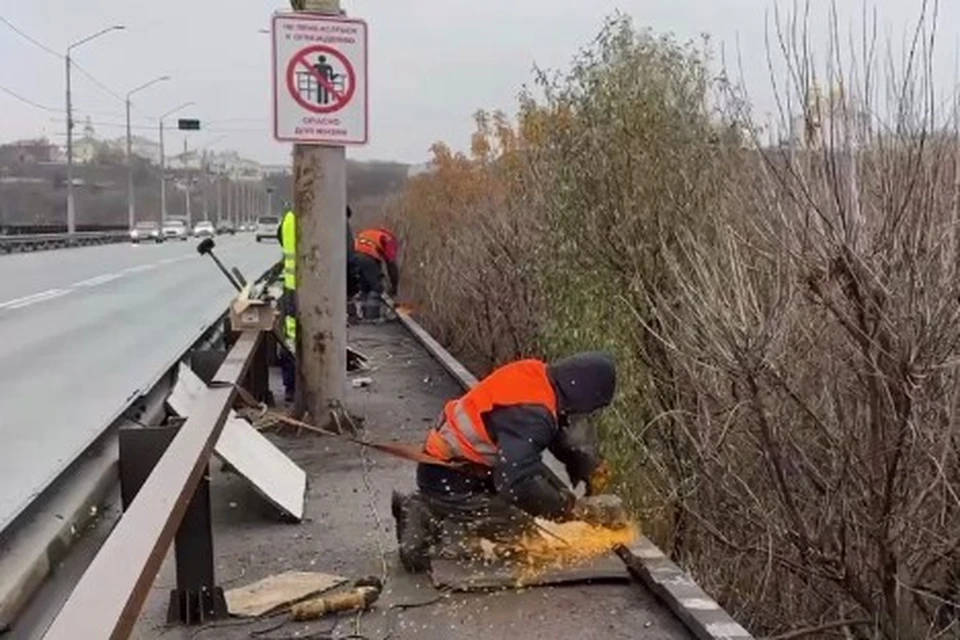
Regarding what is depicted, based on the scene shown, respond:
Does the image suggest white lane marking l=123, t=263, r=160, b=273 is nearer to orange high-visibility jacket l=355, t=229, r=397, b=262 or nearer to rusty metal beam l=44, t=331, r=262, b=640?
orange high-visibility jacket l=355, t=229, r=397, b=262

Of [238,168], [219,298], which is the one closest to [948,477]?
[219,298]

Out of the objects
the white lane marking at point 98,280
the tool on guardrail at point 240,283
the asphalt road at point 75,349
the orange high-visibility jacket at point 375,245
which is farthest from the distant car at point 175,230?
the tool on guardrail at point 240,283

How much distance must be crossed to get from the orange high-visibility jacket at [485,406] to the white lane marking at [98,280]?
21.7 metres

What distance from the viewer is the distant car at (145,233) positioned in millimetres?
69875

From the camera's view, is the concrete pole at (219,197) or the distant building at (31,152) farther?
the concrete pole at (219,197)

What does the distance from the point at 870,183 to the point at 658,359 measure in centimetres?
311

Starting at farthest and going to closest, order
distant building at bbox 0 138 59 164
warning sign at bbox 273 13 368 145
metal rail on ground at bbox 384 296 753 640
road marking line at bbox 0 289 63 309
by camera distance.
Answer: distant building at bbox 0 138 59 164 → road marking line at bbox 0 289 63 309 → warning sign at bbox 273 13 368 145 → metal rail on ground at bbox 384 296 753 640

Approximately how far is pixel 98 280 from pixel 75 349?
14302 millimetres

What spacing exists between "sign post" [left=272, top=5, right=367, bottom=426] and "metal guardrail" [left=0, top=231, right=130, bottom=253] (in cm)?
3778

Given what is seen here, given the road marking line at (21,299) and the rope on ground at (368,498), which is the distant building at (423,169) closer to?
the road marking line at (21,299)

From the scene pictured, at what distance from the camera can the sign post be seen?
28.1ft

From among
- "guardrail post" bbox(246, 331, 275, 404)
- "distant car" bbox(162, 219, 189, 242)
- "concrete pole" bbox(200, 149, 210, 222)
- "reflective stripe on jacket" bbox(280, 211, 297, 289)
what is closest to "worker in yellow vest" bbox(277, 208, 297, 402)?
"reflective stripe on jacket" bbox(280, 211, 297, 289)

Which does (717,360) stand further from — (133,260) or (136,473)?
(133,260)

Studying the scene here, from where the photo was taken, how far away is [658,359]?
7.53 m
